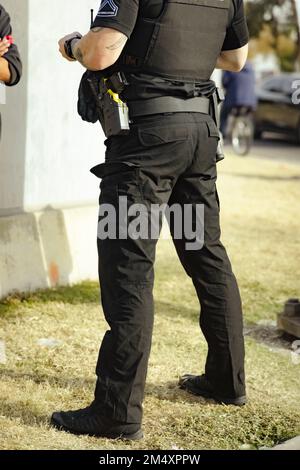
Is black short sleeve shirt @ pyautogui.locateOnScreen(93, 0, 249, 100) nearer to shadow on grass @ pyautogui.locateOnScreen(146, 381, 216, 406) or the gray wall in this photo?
shadow on grass @ pyautogui.locateOnScreen(146, 381, 216, 406)

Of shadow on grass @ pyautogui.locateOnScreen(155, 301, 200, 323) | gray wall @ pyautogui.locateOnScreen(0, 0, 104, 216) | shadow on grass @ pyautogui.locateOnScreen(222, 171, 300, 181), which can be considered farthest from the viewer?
shadow on grass @ pyautogui.locateOnScreen(222, 171, 300, 181)

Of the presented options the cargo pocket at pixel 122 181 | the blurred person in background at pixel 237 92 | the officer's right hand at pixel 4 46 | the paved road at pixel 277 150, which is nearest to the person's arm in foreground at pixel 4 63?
the officer's right hand at pixel 4 46

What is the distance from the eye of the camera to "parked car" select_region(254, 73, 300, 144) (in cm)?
1986

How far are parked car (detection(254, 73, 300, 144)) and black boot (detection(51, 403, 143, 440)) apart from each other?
654 inches

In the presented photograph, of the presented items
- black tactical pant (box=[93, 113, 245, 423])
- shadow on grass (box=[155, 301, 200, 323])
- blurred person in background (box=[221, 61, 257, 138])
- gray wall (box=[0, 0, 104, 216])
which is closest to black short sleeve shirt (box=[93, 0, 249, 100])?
black tactical pant (box=[93, 113, 245, 423])

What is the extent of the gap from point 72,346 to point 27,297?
0.85 m

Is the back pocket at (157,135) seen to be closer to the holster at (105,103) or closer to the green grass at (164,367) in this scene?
the holster at (105,103)

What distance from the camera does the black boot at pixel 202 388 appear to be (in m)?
4.18

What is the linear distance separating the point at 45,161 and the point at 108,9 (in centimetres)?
253

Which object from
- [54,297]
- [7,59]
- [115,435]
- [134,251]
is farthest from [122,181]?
[54,297]

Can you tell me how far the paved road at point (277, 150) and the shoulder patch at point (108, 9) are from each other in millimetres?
12810
